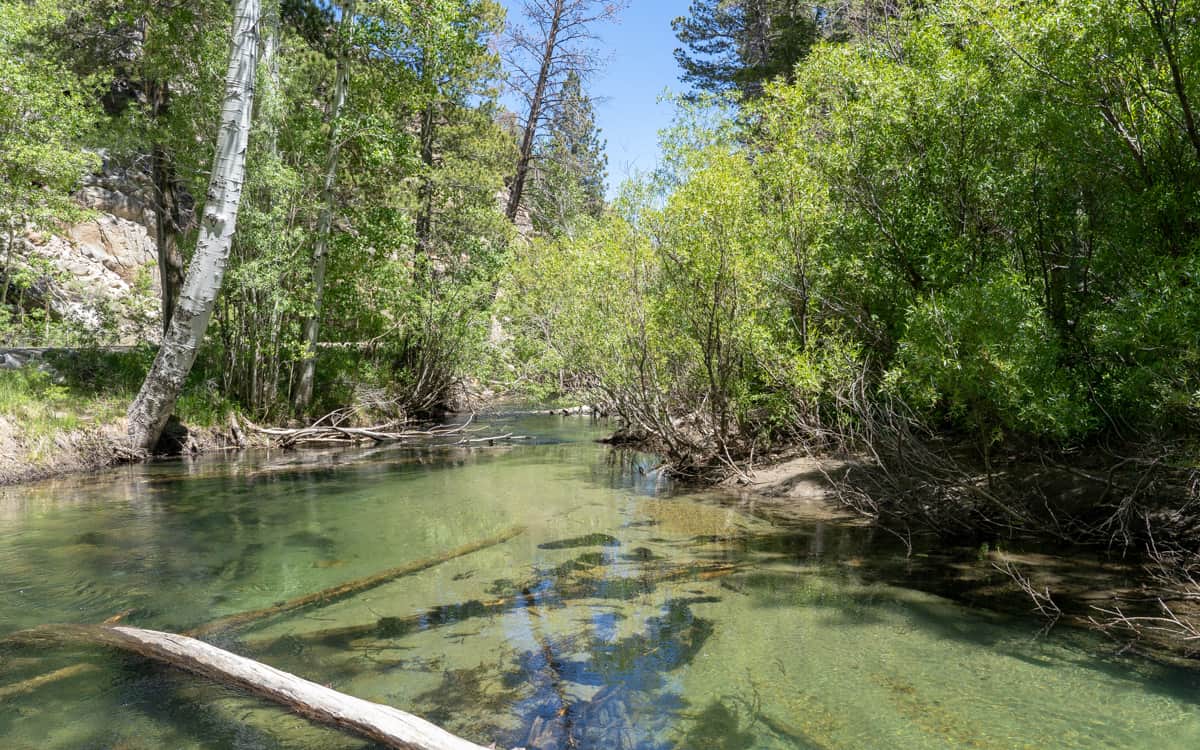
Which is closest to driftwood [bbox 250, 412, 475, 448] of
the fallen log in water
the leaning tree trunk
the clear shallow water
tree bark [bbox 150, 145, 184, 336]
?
the leaning tree trunk

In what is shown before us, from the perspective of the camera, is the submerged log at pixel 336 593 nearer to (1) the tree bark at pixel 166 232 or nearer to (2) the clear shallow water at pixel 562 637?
(2) the clear shallow water at pixel 562 637

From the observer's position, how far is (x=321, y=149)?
1745cm

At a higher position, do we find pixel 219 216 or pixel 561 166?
pixel 561 166

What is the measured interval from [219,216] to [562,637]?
1043cm

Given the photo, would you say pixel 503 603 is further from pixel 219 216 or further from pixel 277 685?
pixel 219 216

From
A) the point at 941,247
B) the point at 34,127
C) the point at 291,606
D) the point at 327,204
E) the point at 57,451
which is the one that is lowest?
the point at 291,606

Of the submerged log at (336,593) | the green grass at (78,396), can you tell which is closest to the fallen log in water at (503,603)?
the submerged log at (336,593)

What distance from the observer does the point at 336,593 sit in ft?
22.7

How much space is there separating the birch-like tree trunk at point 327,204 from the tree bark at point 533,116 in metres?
7.47

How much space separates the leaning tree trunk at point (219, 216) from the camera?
1273 centimetres

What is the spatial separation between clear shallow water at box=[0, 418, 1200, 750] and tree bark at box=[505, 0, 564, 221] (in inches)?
640

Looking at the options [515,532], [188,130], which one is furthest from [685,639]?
[188,130]

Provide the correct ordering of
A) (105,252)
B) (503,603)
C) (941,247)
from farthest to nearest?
1. (105,252)
2. (941,247)
3. (503,603)

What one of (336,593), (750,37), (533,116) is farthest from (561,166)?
(336,593)
